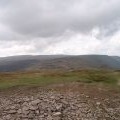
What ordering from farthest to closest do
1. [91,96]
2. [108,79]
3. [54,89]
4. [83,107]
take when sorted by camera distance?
1. [108,79]
2. [54,89]
3. [91,96]
4. [83,107]

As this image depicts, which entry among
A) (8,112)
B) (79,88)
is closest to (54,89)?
(79,88)

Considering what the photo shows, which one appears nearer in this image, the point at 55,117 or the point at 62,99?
the point at 55,117

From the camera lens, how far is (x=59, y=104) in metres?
33.7

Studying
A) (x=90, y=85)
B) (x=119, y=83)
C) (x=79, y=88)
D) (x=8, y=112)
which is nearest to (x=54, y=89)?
(x=79, y=88)

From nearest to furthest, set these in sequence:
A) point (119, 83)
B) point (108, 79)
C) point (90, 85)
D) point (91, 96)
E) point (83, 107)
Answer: point (83, 107) < point (91, 96) < point (90, 85) < point (119, 83) < point (108, 79)

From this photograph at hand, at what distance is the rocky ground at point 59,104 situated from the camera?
103ft

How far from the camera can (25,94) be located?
1476 inches

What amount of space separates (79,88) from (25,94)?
878 centimetres

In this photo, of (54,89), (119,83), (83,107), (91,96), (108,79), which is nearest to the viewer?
(83,107)

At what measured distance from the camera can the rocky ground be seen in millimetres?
31297

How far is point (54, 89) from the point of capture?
3997 centimetres

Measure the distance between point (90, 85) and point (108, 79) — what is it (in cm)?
912

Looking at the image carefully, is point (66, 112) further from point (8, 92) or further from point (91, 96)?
point (8, 92)

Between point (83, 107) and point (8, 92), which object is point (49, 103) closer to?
point (83, 107)
